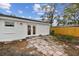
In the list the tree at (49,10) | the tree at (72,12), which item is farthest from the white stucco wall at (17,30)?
the tree at (72,12)

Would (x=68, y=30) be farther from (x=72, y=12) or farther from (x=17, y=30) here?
(x=17, y=30)

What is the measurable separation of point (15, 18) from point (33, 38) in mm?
417

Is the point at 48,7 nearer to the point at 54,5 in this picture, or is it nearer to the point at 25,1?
the point at 54,5

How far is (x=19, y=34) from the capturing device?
3115mm

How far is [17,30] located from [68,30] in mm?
797

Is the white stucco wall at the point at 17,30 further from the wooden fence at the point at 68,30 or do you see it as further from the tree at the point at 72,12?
the tree at the point at 72,12

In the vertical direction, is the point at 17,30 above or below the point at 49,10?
below

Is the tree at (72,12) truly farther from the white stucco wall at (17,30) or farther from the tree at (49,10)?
the white stucco wall at (17,30)

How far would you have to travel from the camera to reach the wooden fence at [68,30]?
122 inches

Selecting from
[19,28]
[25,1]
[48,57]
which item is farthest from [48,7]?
[48,57]

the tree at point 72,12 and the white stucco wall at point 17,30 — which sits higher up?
the tree at point 72,12

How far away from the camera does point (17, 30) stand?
3109 millimetres

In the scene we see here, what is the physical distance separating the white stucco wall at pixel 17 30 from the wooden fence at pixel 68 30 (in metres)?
0.16

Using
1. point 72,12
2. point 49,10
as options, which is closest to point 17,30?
point 49,10
